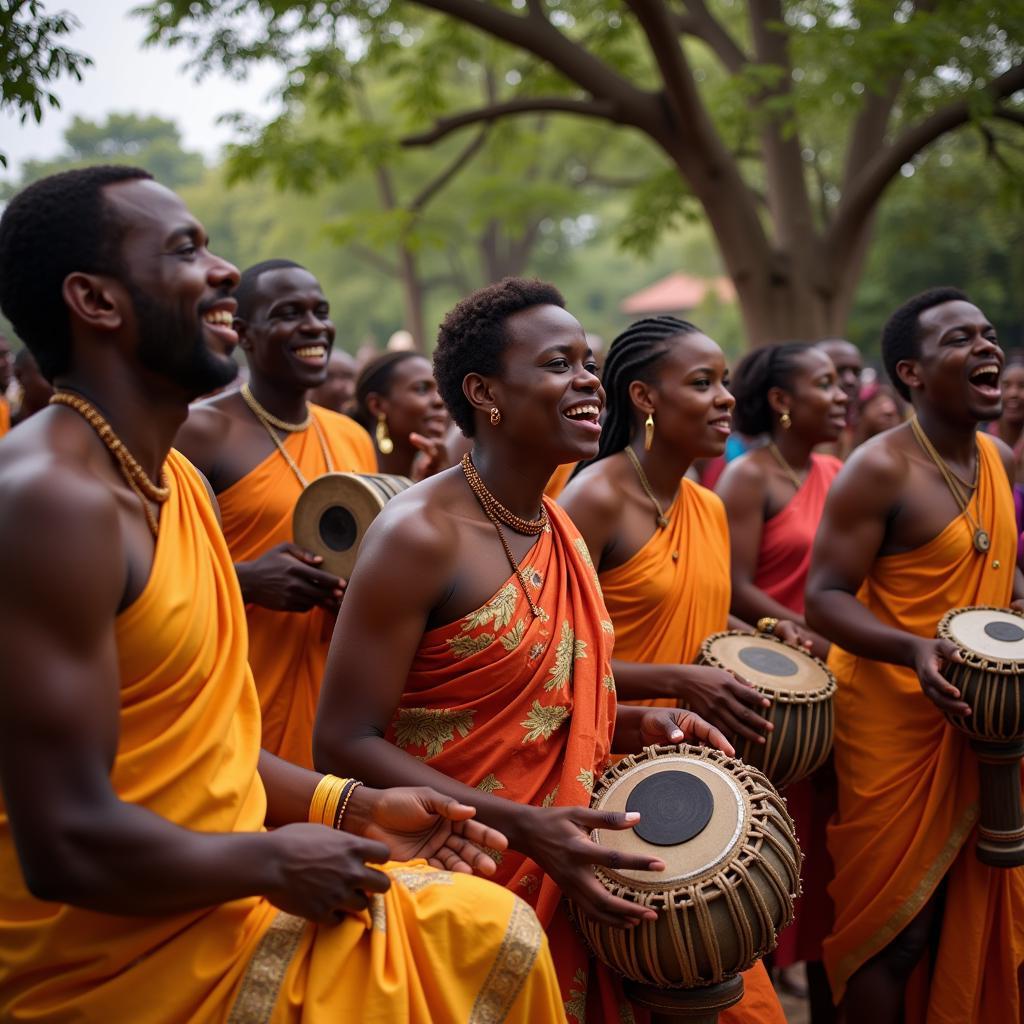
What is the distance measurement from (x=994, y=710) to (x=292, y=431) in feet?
10.7

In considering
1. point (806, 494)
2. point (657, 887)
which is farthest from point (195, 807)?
point (806, 494)

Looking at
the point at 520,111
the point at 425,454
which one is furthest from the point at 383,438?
the point at 520,111

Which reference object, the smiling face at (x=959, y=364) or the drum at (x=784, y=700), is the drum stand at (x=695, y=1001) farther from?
the smiling face at (x=959, y=364)

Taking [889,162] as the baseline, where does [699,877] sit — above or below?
below

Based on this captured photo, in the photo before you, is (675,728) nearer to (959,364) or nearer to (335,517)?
(335,517)

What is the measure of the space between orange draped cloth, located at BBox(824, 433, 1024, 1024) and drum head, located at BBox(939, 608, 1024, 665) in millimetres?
297

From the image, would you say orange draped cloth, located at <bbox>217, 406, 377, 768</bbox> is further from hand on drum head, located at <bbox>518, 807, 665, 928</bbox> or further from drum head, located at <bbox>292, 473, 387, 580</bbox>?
hand on drum head, located at <bbox>518, 807, 665, 928</bbox>

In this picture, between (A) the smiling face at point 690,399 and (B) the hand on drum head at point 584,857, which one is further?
(A) the smiling face at point 690,399

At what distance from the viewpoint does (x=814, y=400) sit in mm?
6469

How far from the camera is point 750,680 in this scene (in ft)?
14.1

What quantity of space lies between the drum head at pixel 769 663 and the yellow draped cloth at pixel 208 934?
211 centimetres

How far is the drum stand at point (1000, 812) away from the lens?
4551 millimetres

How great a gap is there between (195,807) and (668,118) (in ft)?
39.1

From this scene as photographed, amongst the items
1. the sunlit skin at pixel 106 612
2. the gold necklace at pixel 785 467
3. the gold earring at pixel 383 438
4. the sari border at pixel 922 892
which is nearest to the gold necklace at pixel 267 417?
the gold earring at pixel 383 438
